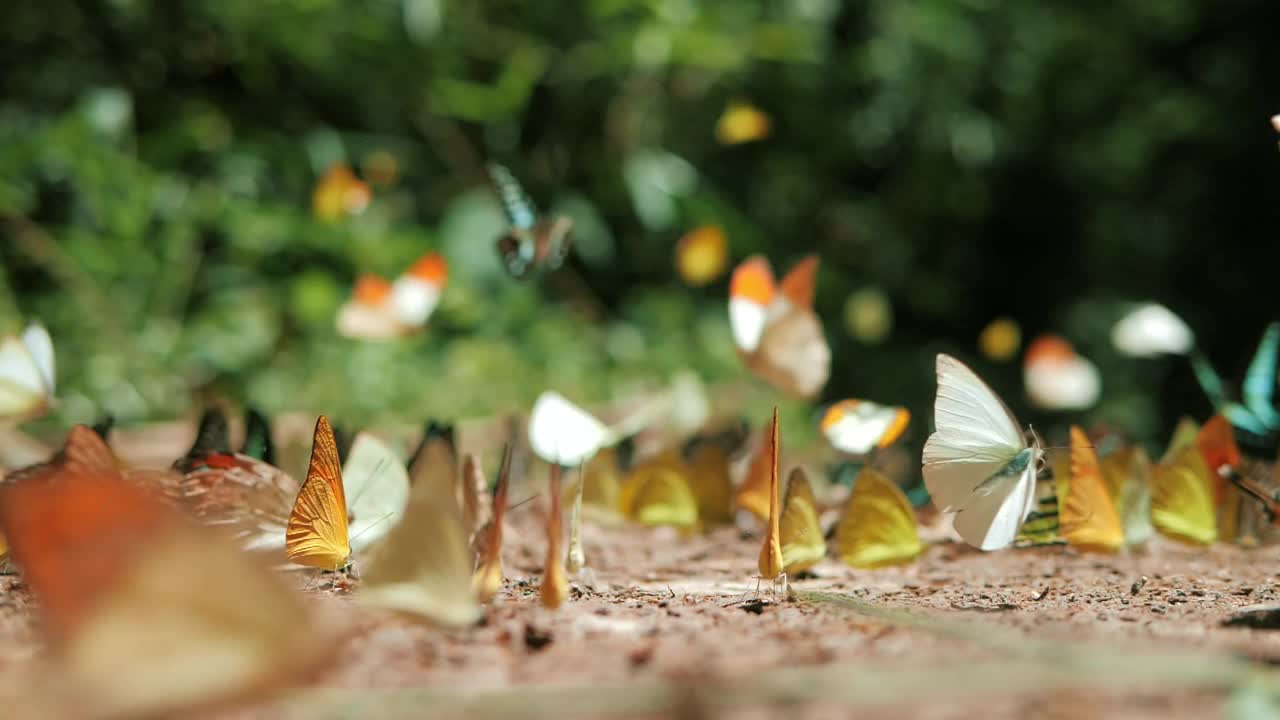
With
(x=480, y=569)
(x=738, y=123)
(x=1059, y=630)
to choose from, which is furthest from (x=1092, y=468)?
(x=738, y=123)

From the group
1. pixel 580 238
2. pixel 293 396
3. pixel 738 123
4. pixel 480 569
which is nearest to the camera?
pixel 480 569

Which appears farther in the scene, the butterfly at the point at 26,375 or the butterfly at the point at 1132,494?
the butterfly at the point at 26,375

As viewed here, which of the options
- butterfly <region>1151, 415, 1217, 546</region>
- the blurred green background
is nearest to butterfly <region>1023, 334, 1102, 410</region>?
the blurred green background

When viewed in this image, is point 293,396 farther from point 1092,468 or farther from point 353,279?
point 1092,468

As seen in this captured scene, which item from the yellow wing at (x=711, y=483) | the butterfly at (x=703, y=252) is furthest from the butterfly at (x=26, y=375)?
the butterfly at (x=703, y=252)

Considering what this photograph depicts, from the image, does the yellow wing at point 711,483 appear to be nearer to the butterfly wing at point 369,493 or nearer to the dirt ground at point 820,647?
the dirt ground at point 820,647

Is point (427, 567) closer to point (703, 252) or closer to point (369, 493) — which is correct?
point (369, 493)

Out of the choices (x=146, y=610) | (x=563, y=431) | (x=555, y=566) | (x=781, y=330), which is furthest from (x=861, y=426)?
(x=146, y=610)
